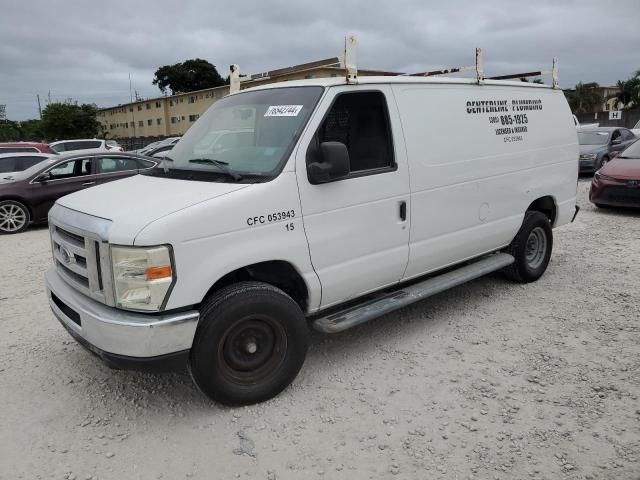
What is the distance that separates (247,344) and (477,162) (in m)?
2.74

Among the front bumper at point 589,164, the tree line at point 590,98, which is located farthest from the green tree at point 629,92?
the front bumper at point 589,164

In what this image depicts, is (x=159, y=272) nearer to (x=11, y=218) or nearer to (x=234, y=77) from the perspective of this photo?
(x=234, y=77)

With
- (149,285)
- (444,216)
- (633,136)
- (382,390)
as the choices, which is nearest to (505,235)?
(444,216)

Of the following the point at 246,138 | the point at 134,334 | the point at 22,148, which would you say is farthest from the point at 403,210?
the point at 22,148

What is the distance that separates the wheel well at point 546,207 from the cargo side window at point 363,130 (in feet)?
8.15

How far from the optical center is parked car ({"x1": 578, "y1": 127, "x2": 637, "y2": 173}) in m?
14.9

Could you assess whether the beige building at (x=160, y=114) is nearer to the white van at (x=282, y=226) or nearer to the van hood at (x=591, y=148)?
the van hood at (x=591, y=148)

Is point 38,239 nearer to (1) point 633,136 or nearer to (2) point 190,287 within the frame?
(2) point 190,287

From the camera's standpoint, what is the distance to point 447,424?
329 centimetres

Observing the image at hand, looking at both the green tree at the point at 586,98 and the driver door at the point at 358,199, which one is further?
the green tree at the point at 586,98

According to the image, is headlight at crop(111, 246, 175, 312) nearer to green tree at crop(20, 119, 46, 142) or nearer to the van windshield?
the van windshield

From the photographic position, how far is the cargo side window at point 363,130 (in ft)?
12.7

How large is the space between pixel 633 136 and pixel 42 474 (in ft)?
65.8

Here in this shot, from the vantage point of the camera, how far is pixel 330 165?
348 cm
